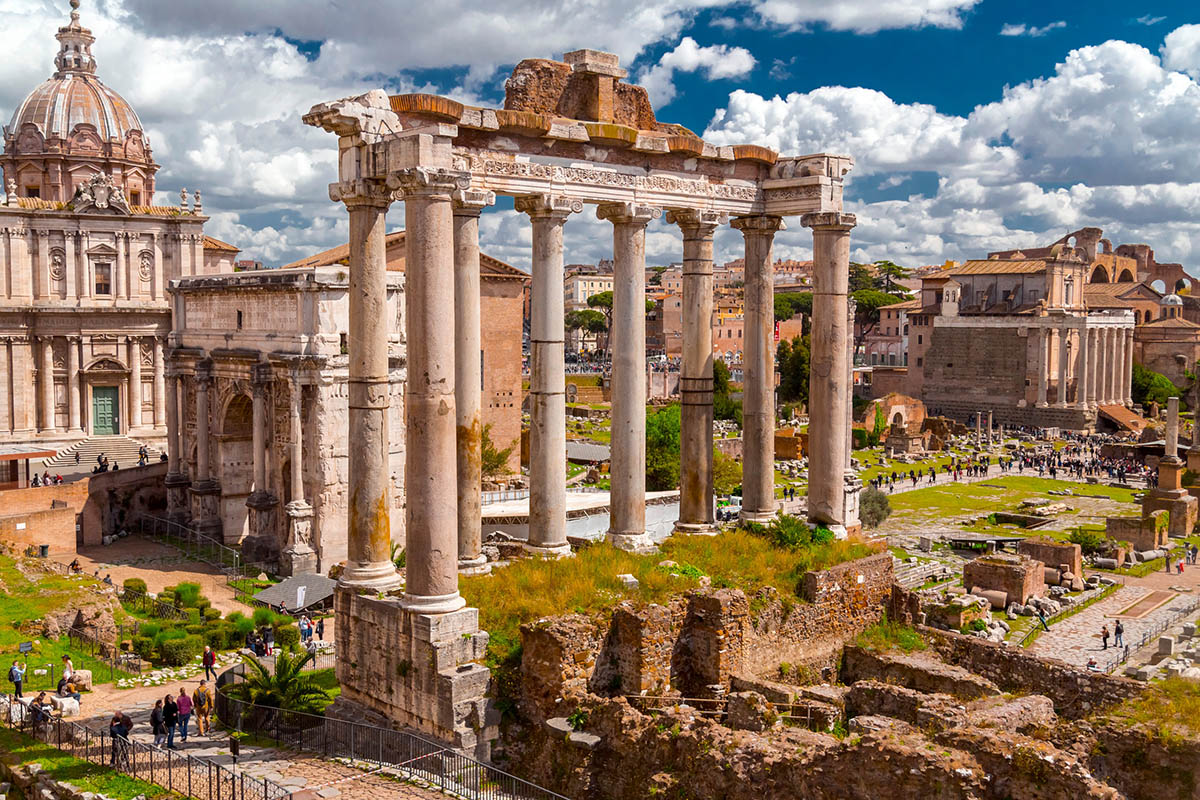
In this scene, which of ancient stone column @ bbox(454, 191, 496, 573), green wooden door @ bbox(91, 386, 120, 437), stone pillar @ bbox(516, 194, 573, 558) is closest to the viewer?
ancient stone column @ bbox(454, 191, 496, 573)

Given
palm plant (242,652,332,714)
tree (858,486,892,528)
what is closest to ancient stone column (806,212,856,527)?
palm plant (242,652,332,714)

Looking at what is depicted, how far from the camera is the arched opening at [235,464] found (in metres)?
34.6

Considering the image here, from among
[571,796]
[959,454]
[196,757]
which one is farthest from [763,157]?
[959,454]

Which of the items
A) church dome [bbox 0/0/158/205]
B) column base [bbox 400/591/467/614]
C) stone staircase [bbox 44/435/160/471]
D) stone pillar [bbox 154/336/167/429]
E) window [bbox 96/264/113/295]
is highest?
church dome [bbox 0/0/158/205]

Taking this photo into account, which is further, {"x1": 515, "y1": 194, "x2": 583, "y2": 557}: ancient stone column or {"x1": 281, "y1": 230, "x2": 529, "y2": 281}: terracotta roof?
{"x1": 281, "y1": 230, "x2": 529, "y2": 281}: terracotta roof

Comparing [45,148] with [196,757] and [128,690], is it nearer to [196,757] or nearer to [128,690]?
[128,690]

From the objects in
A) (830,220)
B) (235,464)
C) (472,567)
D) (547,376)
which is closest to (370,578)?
(472,567)

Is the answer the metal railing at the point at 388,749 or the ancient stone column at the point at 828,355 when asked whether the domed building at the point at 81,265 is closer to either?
the metal railing at the point at 388,749

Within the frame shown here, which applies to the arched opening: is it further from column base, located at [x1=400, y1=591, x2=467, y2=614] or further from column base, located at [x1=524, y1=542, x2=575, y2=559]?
column base, located at [x1=400, y1=591, x2=467, y2=614]

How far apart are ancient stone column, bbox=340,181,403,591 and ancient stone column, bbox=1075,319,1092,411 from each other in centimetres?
7574

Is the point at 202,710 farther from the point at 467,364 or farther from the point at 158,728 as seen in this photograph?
the point at 467,364

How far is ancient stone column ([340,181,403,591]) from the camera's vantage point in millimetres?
12859

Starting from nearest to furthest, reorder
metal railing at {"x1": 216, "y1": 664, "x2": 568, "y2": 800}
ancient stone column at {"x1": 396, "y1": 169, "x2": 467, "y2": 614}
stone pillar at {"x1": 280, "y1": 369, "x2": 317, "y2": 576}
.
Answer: metal railing at {"x1": 216, "y1": 664, "x2": 568, "y2": 800} → ancient stone column at {"x1": 396, "y1": 169, "x2": 467, "y2": 614} → stone pillar at {"x1": 280, "y1": 369, "x2": 317, "y2": 576}

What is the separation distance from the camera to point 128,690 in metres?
18.9
